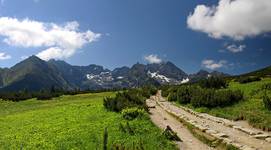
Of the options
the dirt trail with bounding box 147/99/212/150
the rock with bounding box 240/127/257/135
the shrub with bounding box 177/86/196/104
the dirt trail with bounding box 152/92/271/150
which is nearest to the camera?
the dirt trail with bounding box 152/92/271/150

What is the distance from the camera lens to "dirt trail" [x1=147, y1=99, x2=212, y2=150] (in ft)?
86.1

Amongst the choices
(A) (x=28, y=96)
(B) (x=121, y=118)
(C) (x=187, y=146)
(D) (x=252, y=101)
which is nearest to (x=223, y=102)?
(D) (x=252, y=101)

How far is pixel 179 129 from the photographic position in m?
32.8

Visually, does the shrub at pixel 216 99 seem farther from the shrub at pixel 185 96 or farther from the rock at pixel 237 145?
the rock at pixel 237 145

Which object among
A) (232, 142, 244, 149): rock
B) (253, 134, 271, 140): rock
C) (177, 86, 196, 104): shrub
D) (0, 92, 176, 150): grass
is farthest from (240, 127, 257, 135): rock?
(177, 86, 196, 104): shrub

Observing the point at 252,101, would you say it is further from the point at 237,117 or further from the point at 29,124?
the point at 29,124

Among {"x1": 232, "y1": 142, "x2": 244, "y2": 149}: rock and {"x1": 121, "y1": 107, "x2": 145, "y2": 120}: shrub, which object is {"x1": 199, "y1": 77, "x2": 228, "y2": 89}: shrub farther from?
{"x1": 232, "y1": 142, "x2": 244, "y2": 149}: rock

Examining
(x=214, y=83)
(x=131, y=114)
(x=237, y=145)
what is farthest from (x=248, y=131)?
(x=214, y=83)

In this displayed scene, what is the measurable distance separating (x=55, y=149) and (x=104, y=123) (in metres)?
8.37

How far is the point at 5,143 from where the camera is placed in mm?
30688

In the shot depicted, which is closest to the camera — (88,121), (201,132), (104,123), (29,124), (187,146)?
(187,146)

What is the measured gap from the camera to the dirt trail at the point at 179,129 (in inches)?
1033

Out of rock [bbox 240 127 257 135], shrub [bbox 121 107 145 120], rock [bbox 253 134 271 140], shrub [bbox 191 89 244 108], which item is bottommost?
rock [bbox 253 134 271 140]

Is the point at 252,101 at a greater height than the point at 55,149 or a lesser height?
greater
